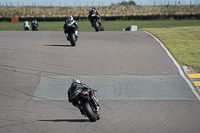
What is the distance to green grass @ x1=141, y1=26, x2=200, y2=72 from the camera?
16.9 m

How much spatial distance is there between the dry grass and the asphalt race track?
174 feet

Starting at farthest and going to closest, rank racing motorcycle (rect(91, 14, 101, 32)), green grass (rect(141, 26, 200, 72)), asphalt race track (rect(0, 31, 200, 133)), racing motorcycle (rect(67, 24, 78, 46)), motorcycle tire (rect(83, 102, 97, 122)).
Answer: racing motorcycle (rect(91, 14, 101, 32)) < racing motorcycle (rect(67, 24, 78, 46)) < green grass (rect(141, 26, 200, 72)) < asphalt race track (rect(0, 31, 200, 133)) < motorcycle tire (rect(83, 102, 97, 122))

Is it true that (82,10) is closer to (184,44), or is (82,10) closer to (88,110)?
(184,44)

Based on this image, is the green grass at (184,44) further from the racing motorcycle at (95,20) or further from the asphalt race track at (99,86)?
the racing motorcycle at (95,20)

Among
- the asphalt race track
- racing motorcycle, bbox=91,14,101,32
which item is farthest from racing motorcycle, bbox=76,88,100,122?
racing motorcycle, bbox=91,14,101,32

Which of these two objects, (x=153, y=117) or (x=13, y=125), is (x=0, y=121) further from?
(x=153, y=117)

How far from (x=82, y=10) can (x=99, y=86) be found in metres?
67.6

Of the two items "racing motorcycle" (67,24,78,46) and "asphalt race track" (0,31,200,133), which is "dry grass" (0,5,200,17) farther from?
"racing motorcycle" (67,24,78,46)

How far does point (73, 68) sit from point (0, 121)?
20.6ft

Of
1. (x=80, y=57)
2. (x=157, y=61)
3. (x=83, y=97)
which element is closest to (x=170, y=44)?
(x=157, y=61)

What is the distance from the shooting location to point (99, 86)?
42.4 ft

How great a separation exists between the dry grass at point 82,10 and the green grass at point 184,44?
157 ft

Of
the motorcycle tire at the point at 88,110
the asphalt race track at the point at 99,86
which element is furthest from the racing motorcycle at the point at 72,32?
the motorcycle tire at the point at 88,110

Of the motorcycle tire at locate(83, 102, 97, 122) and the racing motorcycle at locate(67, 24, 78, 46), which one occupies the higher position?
the racing motorcycle at locate(67, 24, 78, 46)
